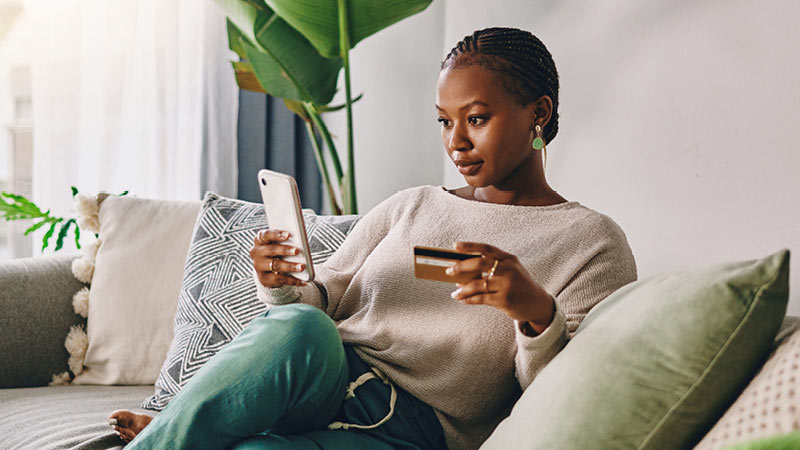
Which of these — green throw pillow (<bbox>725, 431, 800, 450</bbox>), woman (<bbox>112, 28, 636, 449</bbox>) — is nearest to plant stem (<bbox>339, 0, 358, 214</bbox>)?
woman (<bbox>112, 28, 636, 449</bbox>)

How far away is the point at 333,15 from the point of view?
66.7 inches

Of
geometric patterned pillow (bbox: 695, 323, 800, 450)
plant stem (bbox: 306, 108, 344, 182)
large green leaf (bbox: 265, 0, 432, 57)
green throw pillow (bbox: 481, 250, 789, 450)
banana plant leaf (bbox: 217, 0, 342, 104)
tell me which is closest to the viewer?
geometric patterned pillow (bbox: 695, 323, 800, 450)

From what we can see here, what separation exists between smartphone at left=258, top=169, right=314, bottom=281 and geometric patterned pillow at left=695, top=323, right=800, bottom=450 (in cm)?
62

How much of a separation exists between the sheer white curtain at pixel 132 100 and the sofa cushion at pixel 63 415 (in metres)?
0.91

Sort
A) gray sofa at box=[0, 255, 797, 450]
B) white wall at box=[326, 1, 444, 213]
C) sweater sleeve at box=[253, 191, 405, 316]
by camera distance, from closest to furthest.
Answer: sweater sleeve at box=[253, 191, 405, 316] < gray sofa at box=[0, 255, 797, 450] < white wall at box=[326, 1, 444, 213]

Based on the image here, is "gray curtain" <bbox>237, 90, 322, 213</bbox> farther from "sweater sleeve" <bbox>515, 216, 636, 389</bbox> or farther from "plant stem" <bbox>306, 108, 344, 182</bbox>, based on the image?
"sweater sleeve" <bbox>515, 216, 636, 389</bbox>

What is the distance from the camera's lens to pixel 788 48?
96 cm

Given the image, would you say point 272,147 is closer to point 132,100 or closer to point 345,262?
point 132,100

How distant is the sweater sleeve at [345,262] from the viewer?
1.22m

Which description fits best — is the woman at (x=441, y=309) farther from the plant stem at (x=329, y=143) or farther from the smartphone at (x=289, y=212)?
the plant stem at (x=329, y=143)

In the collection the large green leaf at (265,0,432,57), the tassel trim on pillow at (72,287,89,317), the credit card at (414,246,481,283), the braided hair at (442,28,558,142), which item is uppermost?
the large green leaf at (265,0,432,57)

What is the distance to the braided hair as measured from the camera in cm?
112

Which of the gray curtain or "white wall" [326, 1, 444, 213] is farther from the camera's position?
the gray curtain

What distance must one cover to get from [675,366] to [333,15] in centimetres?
127
